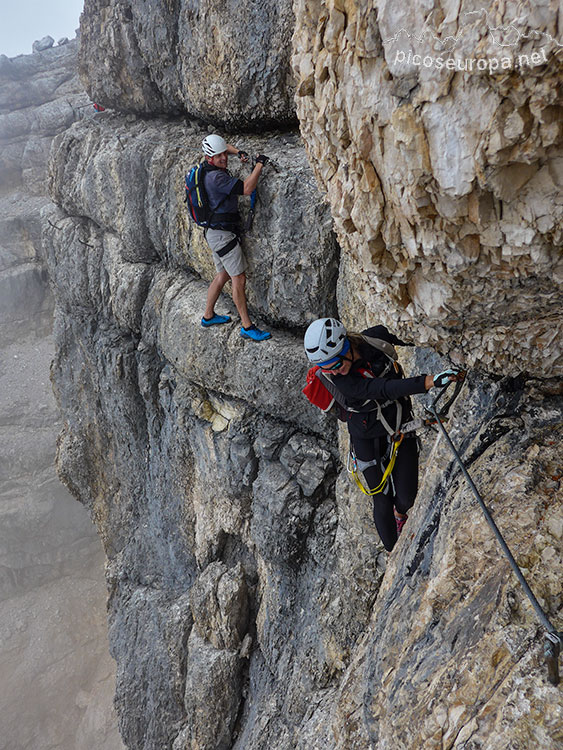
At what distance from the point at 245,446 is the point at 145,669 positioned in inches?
262

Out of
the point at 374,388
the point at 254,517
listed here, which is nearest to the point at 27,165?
the point at 254,517

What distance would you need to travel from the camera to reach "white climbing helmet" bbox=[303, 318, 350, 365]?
193 inches

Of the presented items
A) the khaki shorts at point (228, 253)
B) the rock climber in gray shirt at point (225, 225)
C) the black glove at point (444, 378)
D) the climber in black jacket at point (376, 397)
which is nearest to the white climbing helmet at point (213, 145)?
the rock climber in gray shirt at point (225, 225)

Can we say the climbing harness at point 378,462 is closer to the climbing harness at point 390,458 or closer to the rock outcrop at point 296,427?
the climbing harness at point 390,458

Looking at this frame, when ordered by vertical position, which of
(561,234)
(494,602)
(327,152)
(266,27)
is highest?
(266,27)

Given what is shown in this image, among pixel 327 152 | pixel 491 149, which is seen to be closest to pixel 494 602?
pixel 491 149

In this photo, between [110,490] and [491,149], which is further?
[110,490]

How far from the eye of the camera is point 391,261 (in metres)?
3.36

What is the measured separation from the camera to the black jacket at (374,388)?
4582 millimetres

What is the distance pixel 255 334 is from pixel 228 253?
1341mm

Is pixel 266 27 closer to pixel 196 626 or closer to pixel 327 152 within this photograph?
pixel 327 152

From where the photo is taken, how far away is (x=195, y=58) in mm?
9570

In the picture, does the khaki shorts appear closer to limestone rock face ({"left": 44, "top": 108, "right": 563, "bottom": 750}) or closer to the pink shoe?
limestone rock face ({"left": 44, "top": 108, "right": 563, "bottom": 750})

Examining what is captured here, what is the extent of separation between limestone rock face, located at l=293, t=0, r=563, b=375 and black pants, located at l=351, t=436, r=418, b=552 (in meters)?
2.06
